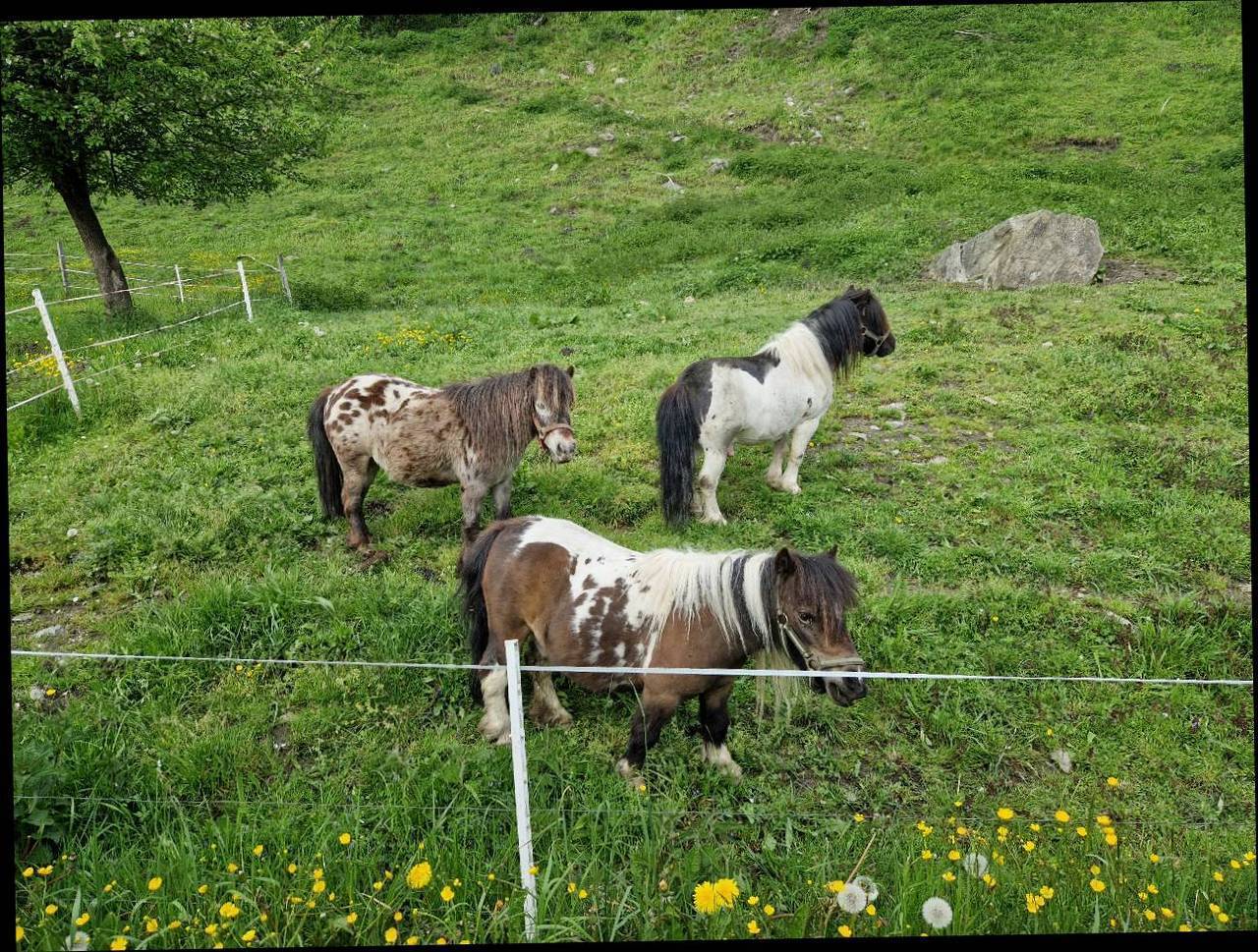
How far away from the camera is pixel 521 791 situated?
288 centimetres

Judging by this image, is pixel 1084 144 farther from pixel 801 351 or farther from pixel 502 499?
pixel 502 499

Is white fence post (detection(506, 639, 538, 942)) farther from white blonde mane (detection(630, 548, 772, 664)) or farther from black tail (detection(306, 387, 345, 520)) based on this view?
black tail (detection(306, 387, 345, 520))

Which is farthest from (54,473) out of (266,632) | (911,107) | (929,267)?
(911,107)

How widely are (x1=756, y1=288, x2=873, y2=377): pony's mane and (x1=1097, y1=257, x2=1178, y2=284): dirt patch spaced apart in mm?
8488

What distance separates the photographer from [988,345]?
33.3ft

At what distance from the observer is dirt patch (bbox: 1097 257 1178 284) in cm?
1241

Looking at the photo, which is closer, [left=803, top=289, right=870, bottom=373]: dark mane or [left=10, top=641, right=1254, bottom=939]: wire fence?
[left=10, top=641, right=1254, bottom=939]: wire fence

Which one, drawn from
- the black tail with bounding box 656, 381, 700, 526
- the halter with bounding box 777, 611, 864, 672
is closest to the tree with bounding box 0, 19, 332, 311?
the black tail with bounding box 656, 381, 700, 526

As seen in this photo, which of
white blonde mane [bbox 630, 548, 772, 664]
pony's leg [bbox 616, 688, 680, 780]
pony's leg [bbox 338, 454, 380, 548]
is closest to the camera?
white blonde mane [bbox 630, 548, 772, 664]

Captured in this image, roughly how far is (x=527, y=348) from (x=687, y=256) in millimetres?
6824

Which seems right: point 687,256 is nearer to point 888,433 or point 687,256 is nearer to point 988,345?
point 988,345

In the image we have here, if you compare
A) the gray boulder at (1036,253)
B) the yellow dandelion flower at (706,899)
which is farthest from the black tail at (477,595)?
the gray boulder at (1036,253)

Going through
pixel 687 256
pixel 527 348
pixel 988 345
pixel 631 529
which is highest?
pixel 687 256

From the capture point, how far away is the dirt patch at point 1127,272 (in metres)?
12.4
